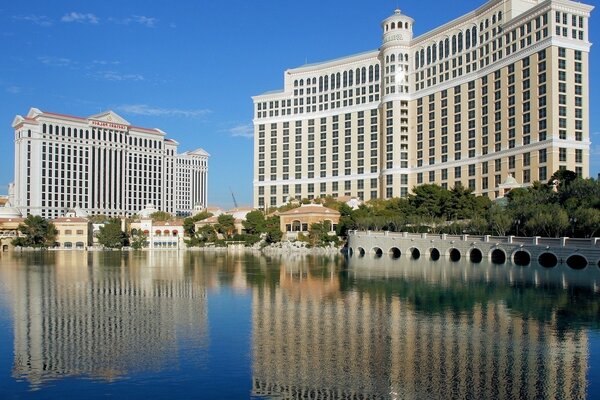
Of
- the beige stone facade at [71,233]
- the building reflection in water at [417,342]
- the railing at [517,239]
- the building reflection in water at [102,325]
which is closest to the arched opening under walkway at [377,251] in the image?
the railing at [517,239]

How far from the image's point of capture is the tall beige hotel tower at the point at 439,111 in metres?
92.3

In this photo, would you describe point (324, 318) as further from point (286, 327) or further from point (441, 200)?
point (441, 200)

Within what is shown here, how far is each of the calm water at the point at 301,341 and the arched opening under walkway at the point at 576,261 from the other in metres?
16.4

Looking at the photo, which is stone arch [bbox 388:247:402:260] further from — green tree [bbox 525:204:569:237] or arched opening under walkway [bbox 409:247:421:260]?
green tree [bbox 525:204:569:237]

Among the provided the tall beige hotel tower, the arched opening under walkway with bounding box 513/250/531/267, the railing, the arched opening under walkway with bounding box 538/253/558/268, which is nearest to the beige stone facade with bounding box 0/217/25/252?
the tall beige hotel tower

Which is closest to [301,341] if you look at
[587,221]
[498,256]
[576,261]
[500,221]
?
[587,221]

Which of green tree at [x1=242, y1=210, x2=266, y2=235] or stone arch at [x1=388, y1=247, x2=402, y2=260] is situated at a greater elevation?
green tree at [x1=242, y1=210, x2=266, y2=235]

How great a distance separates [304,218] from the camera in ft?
357

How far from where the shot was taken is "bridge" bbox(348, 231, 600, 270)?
190 feet

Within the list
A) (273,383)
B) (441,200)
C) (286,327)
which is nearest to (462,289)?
(286,327)

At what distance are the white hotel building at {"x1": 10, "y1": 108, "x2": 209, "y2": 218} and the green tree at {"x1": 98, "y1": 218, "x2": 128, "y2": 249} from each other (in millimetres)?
44199

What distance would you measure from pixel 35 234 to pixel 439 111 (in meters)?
84.3

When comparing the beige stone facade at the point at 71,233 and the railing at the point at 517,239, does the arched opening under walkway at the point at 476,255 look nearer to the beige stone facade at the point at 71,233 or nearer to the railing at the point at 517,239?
the railing at the point at 517,239

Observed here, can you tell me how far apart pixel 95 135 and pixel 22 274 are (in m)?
121
